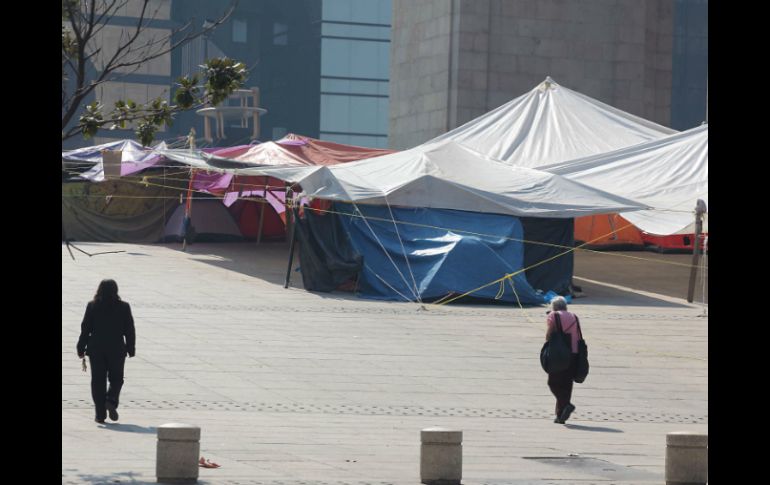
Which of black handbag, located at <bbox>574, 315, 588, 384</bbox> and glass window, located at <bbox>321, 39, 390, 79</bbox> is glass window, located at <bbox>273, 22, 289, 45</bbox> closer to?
glass window, located at <bbox>321, 39, 390, 79</bbox>

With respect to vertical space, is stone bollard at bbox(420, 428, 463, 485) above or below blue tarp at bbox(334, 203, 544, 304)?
below

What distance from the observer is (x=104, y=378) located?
14031mm

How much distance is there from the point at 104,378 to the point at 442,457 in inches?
172

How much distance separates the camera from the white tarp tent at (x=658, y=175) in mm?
28469

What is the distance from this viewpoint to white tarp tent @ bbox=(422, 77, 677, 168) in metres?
34.5

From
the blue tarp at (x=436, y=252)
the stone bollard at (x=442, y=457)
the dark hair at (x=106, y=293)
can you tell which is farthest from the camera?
the blue tarp at (x=436, y=252)

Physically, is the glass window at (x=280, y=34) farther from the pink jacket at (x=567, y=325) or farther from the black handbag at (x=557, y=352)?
the black handbag at (x=557, y=352)

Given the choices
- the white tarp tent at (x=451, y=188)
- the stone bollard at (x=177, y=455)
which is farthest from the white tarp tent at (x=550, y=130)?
the stone bollard at (x=177, y=455)

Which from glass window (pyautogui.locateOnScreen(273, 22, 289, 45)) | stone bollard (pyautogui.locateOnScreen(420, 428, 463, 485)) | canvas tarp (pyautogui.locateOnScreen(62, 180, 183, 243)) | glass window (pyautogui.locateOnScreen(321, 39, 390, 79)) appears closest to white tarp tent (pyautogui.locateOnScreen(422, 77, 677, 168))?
canvas tarp (pyautogui.locateOnScreen(62, 180, 183, 243))

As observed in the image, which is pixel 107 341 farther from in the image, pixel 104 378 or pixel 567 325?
pixel 567 325

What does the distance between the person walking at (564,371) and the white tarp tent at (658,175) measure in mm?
12724

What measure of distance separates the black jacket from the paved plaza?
0.81 metres
